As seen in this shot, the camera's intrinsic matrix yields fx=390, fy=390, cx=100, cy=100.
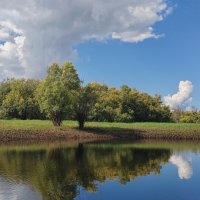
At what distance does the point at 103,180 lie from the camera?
30594 mm

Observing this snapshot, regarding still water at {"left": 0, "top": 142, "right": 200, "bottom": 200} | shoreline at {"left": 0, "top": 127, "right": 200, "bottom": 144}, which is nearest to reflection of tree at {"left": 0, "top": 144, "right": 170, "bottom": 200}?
still water at {"left": 0, "top": 142, "right": 200, "bottom": 200}

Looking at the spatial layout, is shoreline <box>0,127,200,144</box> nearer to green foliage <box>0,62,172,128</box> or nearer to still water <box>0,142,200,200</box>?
green foliage <box>0,62,172,128</box>

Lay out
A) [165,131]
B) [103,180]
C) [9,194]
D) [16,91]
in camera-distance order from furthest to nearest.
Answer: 1. [16,91]
2. [165,131]
3. [103,180]
4. [9,194]

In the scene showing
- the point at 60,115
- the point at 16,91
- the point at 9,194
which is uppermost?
the point at 16,91

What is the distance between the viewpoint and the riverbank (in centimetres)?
6712

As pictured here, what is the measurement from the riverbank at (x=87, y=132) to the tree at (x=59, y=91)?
10.0ft

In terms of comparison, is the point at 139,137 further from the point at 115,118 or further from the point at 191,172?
the point at 191,172

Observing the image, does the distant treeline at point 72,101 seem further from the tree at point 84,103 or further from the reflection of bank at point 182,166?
the reflection of bank at point 182,166

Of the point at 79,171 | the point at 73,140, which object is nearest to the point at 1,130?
the point at 73,140

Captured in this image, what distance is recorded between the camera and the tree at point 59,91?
242 ft

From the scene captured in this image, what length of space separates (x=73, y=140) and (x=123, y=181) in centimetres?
3945

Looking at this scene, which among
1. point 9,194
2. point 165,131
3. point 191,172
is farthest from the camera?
point 165,131

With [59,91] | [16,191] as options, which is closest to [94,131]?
[59,91]

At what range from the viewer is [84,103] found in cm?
7794
